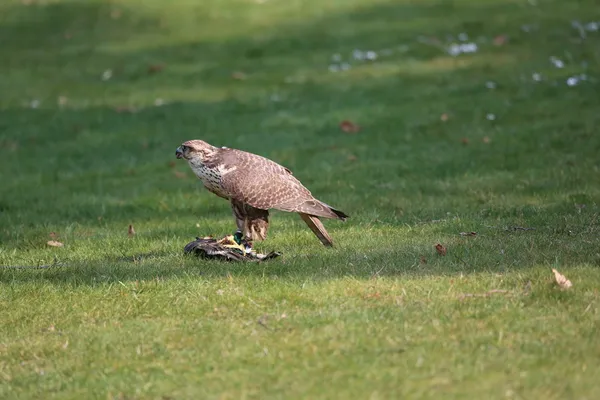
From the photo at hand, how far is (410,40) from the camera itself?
20000 mm

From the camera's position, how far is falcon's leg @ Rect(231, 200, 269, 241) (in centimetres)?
894

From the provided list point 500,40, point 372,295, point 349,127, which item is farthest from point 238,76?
point 372,295

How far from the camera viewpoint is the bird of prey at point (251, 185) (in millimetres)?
8586

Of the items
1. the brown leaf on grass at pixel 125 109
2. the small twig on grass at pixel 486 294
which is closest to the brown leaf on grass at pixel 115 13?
the brown leaf on grass at pixel 125 109

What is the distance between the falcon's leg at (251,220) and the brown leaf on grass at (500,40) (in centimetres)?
1136

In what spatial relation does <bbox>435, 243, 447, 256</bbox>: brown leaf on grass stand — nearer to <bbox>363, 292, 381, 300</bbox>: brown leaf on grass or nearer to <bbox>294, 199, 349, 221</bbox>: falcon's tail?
<bbox>294, 199, 349, 221</bbox>: falcon's tail

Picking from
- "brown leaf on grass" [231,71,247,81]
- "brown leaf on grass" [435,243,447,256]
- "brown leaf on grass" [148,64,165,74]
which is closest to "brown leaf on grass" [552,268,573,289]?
"brown leaf on grass" [435,243,447,256]

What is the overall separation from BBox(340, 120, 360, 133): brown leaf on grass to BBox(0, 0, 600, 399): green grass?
0.59 ft

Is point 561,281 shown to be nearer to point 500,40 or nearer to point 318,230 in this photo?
point 318,230

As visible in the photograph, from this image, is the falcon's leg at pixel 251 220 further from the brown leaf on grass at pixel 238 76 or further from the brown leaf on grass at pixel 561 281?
the brown leaf on grass at pixel 238 76

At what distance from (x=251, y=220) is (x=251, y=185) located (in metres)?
0.54

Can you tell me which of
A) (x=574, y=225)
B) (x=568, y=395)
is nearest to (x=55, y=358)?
(x=568, y=395)

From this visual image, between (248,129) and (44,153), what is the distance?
3.14 m

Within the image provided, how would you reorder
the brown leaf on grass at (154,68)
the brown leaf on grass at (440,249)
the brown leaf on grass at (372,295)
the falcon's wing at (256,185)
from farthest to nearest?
the brown leaf on grass at (154,68), the falcon's wing at (256,185), the brown leaf on grass at (440,249), the brown leaf on grass at (372,295)
